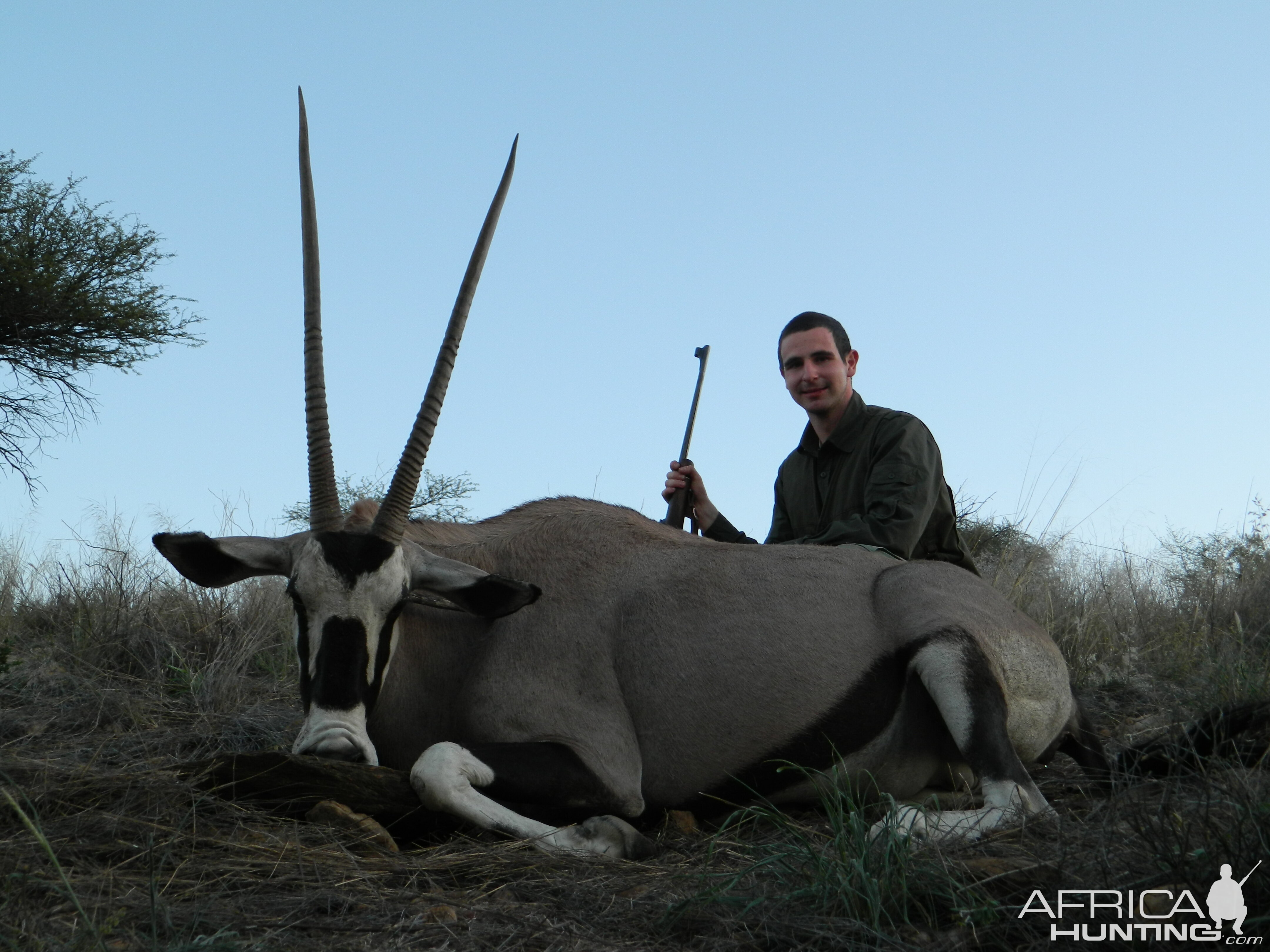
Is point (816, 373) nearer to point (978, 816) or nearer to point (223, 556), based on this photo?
point (978, 816)

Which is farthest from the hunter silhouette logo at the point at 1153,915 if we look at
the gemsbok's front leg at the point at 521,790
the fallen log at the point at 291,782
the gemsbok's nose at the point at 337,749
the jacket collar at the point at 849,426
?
the jacket collar at the point at 849,426

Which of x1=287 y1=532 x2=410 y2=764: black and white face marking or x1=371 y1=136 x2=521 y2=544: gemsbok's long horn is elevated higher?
x1=371 y1=136 x2=521 y2=544: gemsbok's long horn

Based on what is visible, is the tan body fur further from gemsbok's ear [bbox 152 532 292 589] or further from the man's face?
the man's face

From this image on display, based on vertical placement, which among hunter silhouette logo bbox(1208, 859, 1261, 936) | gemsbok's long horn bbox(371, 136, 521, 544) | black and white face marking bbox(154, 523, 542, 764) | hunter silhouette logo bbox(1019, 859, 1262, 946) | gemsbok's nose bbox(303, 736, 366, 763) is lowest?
gemsbok's nose bbox(303, 736, 366, 763)

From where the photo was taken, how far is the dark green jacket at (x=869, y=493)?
Answer: 5.83m

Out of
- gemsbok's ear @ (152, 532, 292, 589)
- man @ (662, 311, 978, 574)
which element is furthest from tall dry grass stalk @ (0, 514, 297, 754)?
man @ (662, 311, 978, 574)

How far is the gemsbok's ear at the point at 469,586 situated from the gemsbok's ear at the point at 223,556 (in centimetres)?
52

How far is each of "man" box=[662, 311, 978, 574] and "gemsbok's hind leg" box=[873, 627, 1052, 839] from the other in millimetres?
1213

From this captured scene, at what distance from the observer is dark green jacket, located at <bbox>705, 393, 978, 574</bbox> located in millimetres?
5828

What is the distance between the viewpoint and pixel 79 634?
7.07 m

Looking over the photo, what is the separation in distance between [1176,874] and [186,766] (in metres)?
3.07

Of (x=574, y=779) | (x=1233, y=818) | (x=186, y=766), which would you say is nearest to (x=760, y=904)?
(x=1233, y=818)

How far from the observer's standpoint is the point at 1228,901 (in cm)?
241

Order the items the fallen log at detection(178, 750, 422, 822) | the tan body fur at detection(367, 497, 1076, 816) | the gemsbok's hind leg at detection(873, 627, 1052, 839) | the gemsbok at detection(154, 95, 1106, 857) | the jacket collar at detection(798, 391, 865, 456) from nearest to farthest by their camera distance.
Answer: the fallen log at detection(178, 750, 422, 822) → the gemsbok's hind leg at detection(873, 627, 1052, 839) → the gemsbok at detection(154, 95, 1106, 857) → the tan body fur at detection(367, 497, 1076, 816) → the jacket collar at detection(798, 391, 865, 456)
